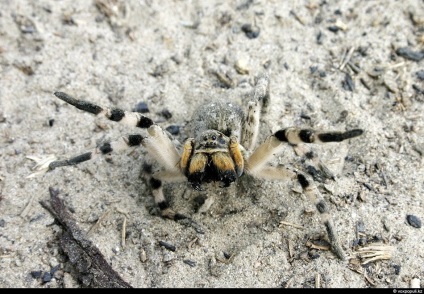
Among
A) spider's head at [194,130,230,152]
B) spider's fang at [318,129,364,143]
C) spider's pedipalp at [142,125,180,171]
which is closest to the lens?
spider's fang at [318,129,364,143]

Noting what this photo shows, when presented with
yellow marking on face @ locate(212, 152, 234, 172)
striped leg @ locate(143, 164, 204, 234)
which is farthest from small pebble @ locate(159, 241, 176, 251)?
yellow marking on face @ locate(212, 152, 234, 172)

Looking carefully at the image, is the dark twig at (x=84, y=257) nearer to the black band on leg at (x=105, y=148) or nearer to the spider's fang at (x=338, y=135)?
the black band on leg at (x=105, y=148)

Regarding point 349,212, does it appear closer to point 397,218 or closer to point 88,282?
point 397,218

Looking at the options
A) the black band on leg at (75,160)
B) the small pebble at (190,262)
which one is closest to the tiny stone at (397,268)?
the small pebble at (190,262)

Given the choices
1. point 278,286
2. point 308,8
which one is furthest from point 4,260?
point 308,8

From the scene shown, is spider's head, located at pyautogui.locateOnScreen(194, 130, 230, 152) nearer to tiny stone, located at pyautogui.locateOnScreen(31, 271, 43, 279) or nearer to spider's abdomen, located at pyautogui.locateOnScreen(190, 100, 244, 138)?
spider's abdomen, located at pyautogui.locateOnScreen(190, 100, 244, 138)

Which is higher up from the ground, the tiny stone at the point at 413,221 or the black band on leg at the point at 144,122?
the black band on leg at the point at 144,122

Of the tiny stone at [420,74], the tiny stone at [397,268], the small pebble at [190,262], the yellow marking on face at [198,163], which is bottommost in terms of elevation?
the small pebble at [190,262]
